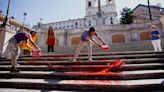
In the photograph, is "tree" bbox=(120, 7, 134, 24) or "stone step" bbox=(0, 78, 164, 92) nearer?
"stone step" bbox=(0, 78, 164, 92)

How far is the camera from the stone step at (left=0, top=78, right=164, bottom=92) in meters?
3.66

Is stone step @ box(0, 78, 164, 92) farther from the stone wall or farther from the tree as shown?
the tree

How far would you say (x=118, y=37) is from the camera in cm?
2880

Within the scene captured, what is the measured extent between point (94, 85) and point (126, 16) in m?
40.1

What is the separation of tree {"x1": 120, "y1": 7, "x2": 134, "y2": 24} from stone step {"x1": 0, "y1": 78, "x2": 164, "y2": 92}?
3843 cm

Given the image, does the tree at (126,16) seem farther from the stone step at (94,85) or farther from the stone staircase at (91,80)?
the stone step at (94,85)

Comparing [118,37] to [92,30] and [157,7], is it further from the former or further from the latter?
[157,7]

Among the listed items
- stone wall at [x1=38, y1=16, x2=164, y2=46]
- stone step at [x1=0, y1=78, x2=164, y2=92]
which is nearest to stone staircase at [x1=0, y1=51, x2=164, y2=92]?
stone step at [x1=0, y1=78, x2=164, y2=92]

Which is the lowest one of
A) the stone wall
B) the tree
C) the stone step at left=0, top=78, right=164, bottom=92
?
the stone step at left=0, top=78, right=164, bottom=92

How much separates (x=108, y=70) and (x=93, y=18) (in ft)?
194

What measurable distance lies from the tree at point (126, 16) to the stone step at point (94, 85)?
38426 millimetres

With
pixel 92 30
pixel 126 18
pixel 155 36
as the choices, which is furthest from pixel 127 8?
pixel 92 30

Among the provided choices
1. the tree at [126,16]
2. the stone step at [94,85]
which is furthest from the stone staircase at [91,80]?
the tree at [126,16]

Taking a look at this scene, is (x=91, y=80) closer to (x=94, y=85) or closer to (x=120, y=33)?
(x=94, y=85)
